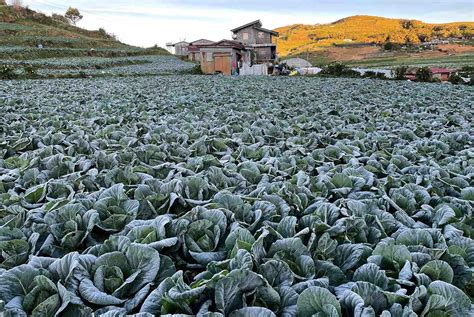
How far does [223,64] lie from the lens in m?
36.0

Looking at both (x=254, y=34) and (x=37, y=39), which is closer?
(x=37, y=39)

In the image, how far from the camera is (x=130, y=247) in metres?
2.03

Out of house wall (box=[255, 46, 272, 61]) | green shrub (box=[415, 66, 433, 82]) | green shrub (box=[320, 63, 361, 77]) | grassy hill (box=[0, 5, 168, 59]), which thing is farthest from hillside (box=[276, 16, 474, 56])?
green shrub (box=[415, 66, 433, 82])

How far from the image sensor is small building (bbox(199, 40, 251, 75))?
35.8 m

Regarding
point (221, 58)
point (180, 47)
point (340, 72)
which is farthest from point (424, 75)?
point (180, 47)

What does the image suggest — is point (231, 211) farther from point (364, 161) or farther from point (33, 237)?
point (364, 161)

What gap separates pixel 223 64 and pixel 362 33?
7923 centimetres

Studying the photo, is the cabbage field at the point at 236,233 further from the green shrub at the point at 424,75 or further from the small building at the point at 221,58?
the small building at the point at 221,58

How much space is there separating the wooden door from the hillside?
193ft

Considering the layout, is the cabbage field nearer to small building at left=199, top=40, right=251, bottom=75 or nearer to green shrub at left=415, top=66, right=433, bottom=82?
green shrub at left=415, top=66, right=433, bottom=82

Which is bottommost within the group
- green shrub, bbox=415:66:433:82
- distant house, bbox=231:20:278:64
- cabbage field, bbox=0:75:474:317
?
cabbage field, bbox=0:75:474:317

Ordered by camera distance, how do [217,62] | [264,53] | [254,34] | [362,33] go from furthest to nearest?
[362,33] < [254,34] < [264,53] < [217,62]

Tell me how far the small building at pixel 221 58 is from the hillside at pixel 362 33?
56464 mm

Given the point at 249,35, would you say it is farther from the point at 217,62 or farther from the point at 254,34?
the point at 217,62
